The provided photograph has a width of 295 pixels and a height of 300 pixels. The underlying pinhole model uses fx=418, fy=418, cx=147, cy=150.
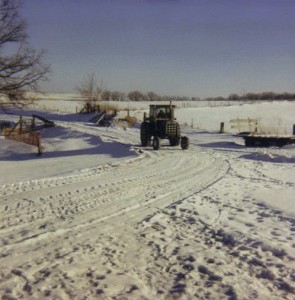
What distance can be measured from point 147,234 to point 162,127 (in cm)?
1393

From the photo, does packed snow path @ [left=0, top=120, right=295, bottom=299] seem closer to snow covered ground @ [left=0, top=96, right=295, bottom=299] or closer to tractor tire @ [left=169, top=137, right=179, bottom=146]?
snow covered ground @ [left=0, top=96, right=295, bottom=299]

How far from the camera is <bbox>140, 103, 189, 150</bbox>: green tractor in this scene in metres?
20.7

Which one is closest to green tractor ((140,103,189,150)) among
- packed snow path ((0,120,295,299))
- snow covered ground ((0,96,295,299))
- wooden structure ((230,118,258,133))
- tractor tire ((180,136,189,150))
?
tractor tire ((180,136,189,150))

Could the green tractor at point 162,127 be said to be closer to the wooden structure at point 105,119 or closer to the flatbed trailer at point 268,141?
the flatbed trailer at point 268,141

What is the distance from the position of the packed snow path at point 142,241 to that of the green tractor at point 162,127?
8.87 meters

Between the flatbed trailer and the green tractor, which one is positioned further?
the flatbed trailer

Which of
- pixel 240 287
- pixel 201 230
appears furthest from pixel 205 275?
pixel 201 230

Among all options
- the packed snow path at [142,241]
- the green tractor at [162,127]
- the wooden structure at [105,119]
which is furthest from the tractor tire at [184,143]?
the wooden structure at [105,119]

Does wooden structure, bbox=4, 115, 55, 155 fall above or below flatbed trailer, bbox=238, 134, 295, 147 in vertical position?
below

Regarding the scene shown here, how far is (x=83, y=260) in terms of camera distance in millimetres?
5891

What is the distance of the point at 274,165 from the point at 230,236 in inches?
378

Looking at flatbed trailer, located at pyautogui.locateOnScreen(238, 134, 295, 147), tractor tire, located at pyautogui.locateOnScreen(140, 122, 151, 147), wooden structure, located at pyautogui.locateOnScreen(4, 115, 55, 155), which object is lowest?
wooden structure, located at pyautogui.locateOnScreen(4, 115, 55, 155)

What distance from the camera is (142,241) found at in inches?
267

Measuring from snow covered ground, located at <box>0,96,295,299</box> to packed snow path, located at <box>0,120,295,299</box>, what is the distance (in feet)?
0.06
